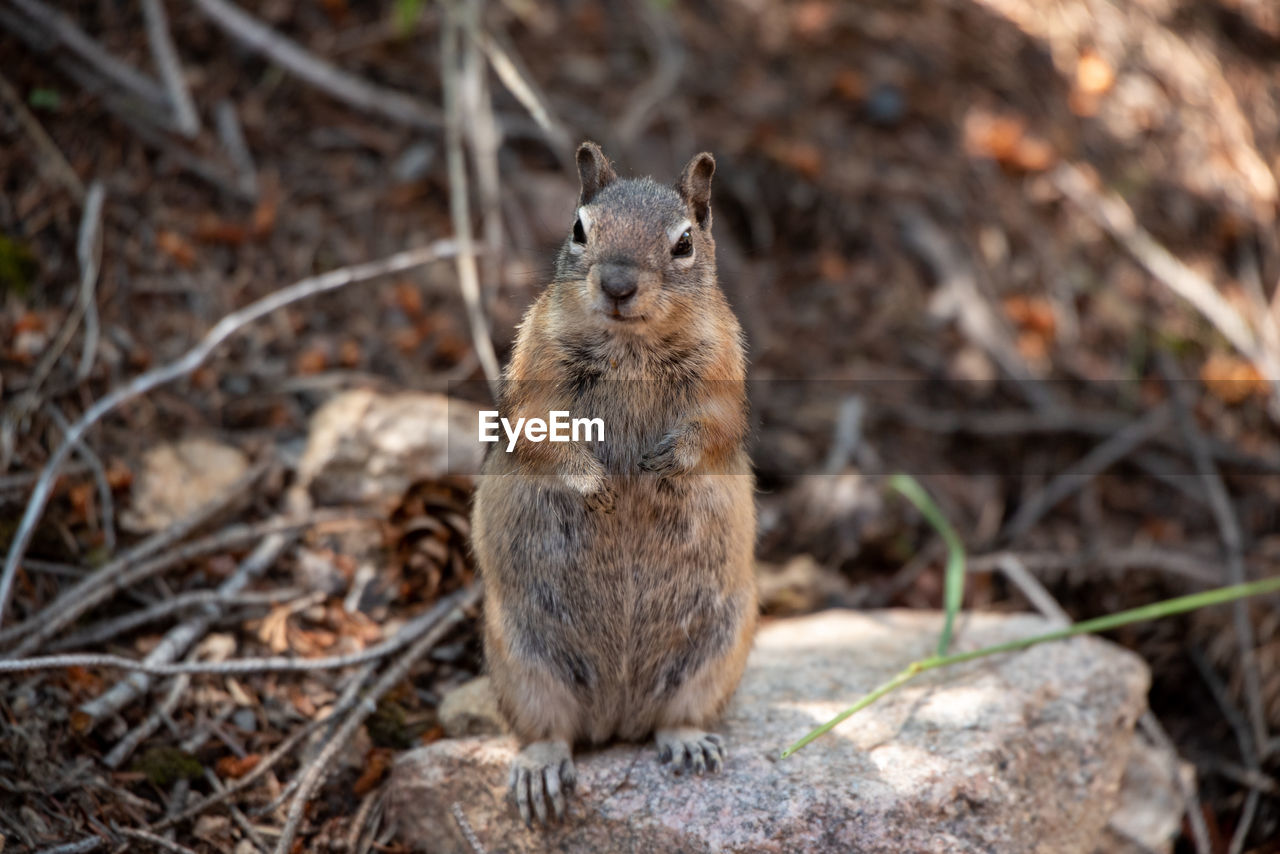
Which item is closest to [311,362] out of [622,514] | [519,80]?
[519,80]

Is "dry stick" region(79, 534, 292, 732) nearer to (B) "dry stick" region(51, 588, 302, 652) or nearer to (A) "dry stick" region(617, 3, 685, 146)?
(B) "dry stick" region(51, 588, 302, 652)

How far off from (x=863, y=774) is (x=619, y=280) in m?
1.67

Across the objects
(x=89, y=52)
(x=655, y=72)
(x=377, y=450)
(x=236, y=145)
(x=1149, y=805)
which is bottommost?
(x=1149, y=805)

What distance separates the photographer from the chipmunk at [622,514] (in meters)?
3.24

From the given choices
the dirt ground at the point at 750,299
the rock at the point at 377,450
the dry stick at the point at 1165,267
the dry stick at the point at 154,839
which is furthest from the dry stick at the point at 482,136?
the dry stick at the point at 1165,267

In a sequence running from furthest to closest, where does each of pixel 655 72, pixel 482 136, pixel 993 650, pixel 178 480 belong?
1. pixel 655 72
2. pixel 482 136
3. pixel 178 480
4. pixel 993 650

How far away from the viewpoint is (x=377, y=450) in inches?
177

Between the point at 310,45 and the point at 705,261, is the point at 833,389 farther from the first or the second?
the point at 310,45

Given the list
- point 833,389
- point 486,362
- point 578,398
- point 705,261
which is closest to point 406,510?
point 486,362

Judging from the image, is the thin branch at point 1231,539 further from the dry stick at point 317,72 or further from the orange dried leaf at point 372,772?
the dry stick at point 317,72

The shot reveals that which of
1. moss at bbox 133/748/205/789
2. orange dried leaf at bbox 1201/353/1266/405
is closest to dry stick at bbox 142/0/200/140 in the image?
moss at bbox 133/748/205/789

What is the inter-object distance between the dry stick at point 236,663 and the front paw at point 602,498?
1.16 metres

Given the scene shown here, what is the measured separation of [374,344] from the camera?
5176 millimetres

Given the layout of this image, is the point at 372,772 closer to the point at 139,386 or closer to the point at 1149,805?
the point at 139,386
